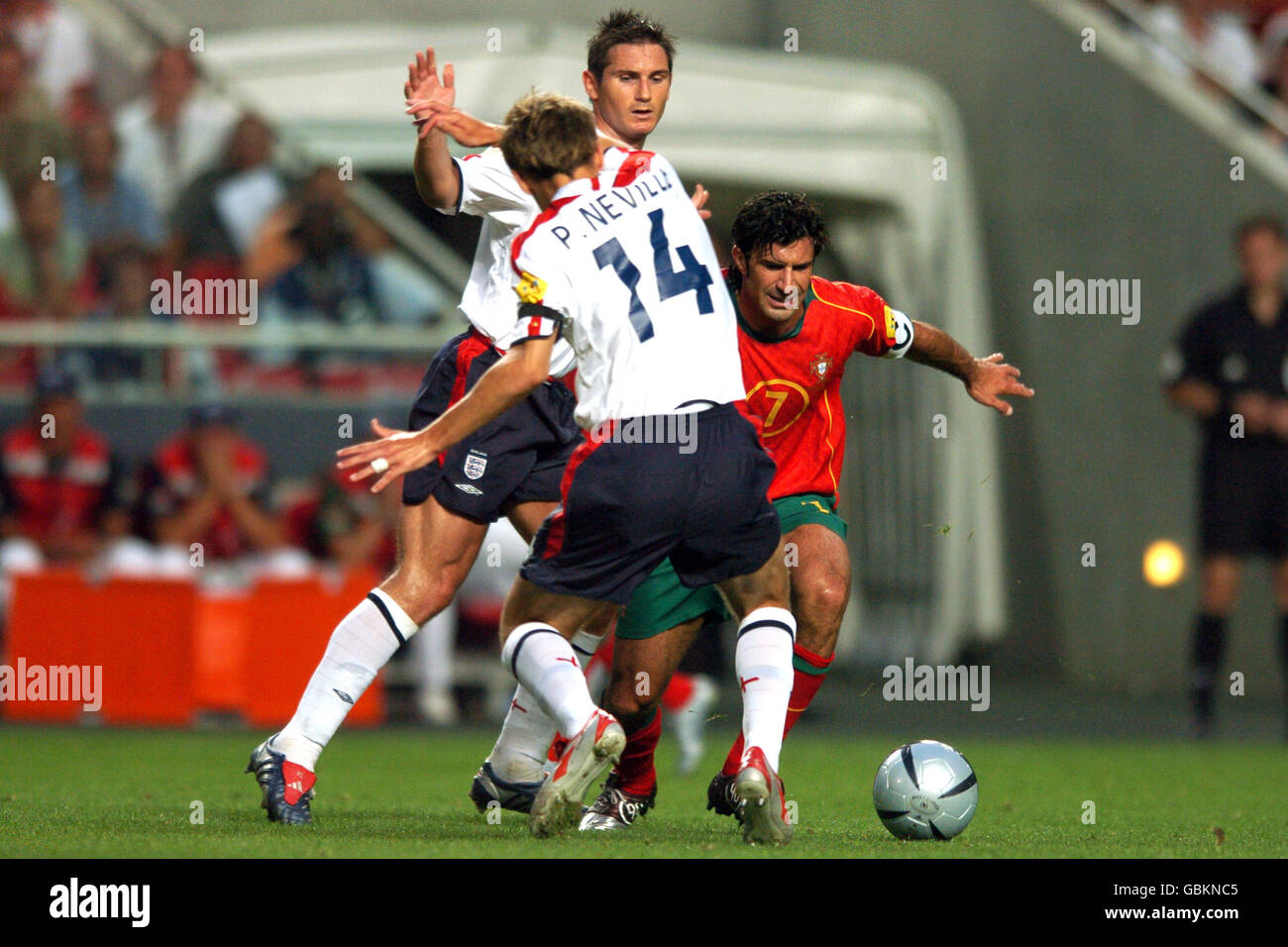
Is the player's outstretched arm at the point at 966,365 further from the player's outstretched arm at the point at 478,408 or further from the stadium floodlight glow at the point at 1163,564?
the stadium floodlight glow at the point at 1163,564

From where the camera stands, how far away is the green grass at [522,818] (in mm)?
5074

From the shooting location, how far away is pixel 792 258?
5.80 metres

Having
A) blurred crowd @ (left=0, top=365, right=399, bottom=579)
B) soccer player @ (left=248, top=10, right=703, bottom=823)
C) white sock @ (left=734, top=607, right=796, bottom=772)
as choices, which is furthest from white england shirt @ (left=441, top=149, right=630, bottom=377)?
blurred crowd @ (left=0, top=365, right=399, bottom=579)

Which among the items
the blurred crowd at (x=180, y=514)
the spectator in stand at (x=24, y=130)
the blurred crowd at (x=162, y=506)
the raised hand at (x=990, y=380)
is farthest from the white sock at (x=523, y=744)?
the spectator in stand at (x=24, y=130)

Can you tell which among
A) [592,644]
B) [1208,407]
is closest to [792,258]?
[592,644]

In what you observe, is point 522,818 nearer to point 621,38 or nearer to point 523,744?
point 523,744

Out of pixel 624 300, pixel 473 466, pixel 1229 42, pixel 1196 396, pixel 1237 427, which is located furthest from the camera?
pixel 1229 42

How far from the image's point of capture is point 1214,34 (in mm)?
15273

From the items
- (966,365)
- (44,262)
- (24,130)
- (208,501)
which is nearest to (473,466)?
(966,365)

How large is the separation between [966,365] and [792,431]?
2.00ft

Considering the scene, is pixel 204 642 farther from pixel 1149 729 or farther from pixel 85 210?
pixel 1149 729

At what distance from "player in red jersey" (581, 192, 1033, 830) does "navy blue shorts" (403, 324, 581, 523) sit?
0.53 metres

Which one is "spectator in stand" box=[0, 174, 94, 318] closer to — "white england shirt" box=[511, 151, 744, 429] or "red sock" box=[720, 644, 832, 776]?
"red sock" box=[720, 644, 832, 776]

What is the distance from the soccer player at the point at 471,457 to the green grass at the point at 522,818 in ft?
1.01
